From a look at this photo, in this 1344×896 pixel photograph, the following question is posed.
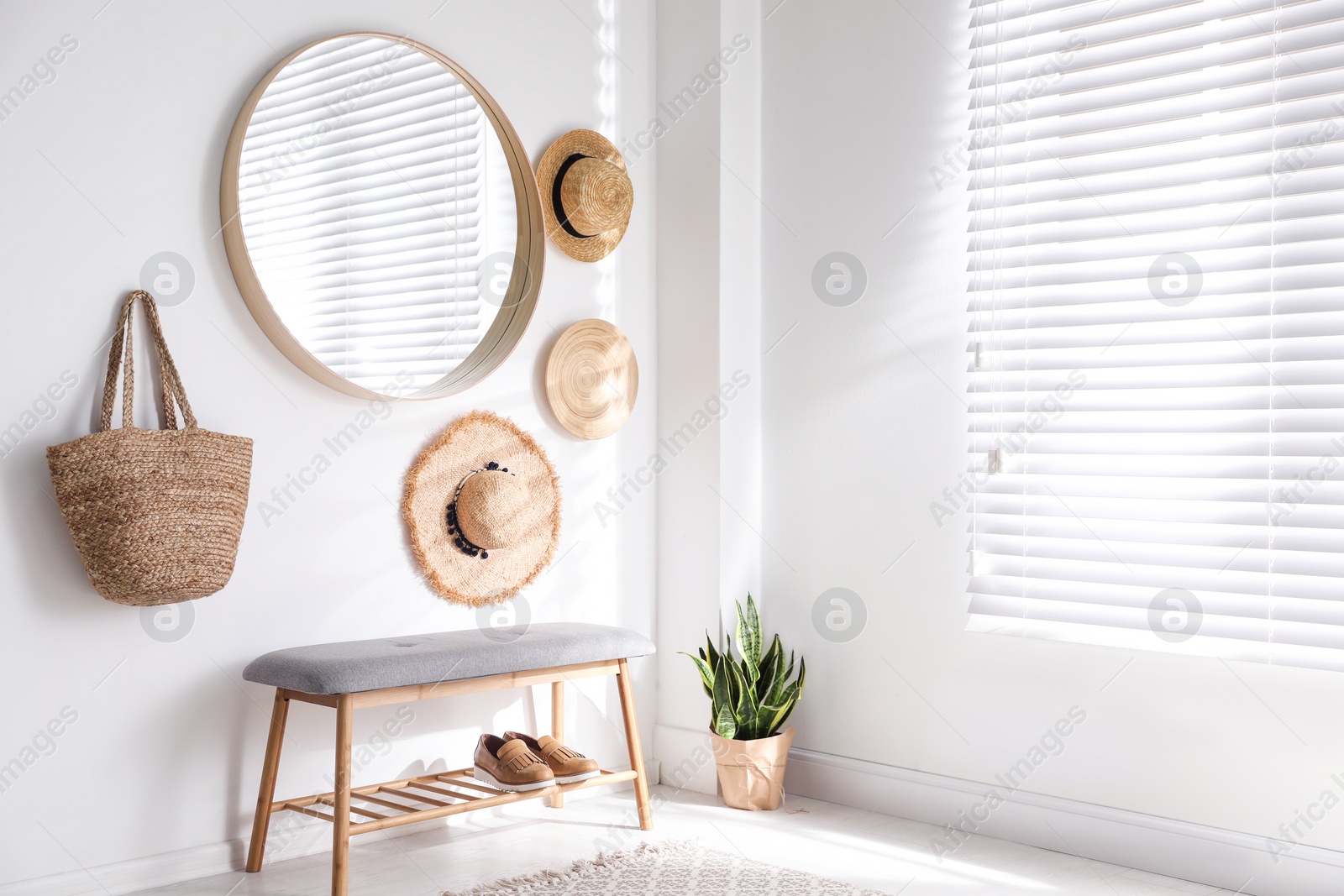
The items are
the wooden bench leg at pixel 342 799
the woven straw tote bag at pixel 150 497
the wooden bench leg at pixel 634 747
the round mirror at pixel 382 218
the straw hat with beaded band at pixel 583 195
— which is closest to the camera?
the woven straw tote bag at pixel 150 497

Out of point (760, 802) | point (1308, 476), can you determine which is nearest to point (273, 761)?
point (760, 802)

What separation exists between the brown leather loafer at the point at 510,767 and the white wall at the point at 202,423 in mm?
245

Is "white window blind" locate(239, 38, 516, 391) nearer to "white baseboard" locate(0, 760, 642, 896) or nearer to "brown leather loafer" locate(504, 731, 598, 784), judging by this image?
"brown leather loafer" locate(504, 731, 598, 784)

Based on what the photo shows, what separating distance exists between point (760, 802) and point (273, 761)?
4.21ft

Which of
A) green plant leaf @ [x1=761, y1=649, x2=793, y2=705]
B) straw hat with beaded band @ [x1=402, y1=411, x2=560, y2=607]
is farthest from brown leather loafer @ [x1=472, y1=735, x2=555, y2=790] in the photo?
green plant leaf @ [x1=761, y1=649, x2=793, y2=705]

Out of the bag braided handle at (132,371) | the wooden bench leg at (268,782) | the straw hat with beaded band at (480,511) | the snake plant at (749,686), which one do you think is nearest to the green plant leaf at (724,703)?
the snake plant at (749,686)

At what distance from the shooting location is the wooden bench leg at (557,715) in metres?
2.79

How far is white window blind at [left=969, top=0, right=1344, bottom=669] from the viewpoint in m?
2.21

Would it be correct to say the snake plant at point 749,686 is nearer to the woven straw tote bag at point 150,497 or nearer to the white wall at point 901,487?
the white wall at point 901,487

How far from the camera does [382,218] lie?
258 cm

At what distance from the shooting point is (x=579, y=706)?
299 centimetres

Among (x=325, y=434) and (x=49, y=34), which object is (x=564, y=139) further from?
(x=49, y=34)

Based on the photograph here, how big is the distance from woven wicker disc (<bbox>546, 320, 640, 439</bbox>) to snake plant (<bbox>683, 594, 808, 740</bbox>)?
26.3 inches

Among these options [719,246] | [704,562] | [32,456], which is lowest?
[704,562]
